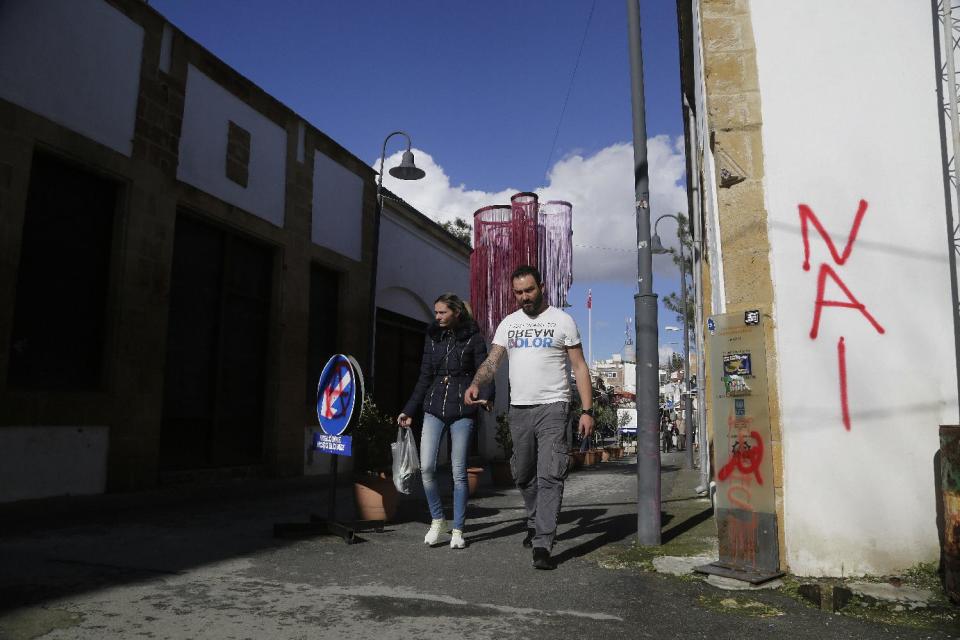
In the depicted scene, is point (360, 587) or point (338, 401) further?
point (338, 401)

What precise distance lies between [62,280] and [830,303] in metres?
6.56

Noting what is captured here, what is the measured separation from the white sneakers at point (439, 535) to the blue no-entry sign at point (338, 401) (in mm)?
785

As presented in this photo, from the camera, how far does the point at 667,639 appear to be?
113 inches

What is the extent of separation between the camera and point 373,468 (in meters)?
6.64

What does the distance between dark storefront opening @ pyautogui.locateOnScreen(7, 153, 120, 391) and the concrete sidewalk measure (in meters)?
1.33

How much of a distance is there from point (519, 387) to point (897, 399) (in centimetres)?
214

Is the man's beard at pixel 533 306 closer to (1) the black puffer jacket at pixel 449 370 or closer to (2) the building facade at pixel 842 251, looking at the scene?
(1) the black puffer jacket at pixel 449 370

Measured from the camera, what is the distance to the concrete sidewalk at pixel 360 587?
116 inches

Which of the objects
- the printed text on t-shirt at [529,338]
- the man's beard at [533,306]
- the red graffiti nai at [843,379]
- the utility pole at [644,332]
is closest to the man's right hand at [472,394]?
the printed text on t-shirt at [529,338]

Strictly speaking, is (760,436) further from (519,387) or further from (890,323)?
(519,387)

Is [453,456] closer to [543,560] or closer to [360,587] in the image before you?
[543,560]

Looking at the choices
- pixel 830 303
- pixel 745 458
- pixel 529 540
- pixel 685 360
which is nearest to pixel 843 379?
pixel 830 303

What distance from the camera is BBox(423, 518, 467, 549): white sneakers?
4867mm

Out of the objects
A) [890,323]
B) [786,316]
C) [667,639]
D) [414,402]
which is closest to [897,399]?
[890,323]
